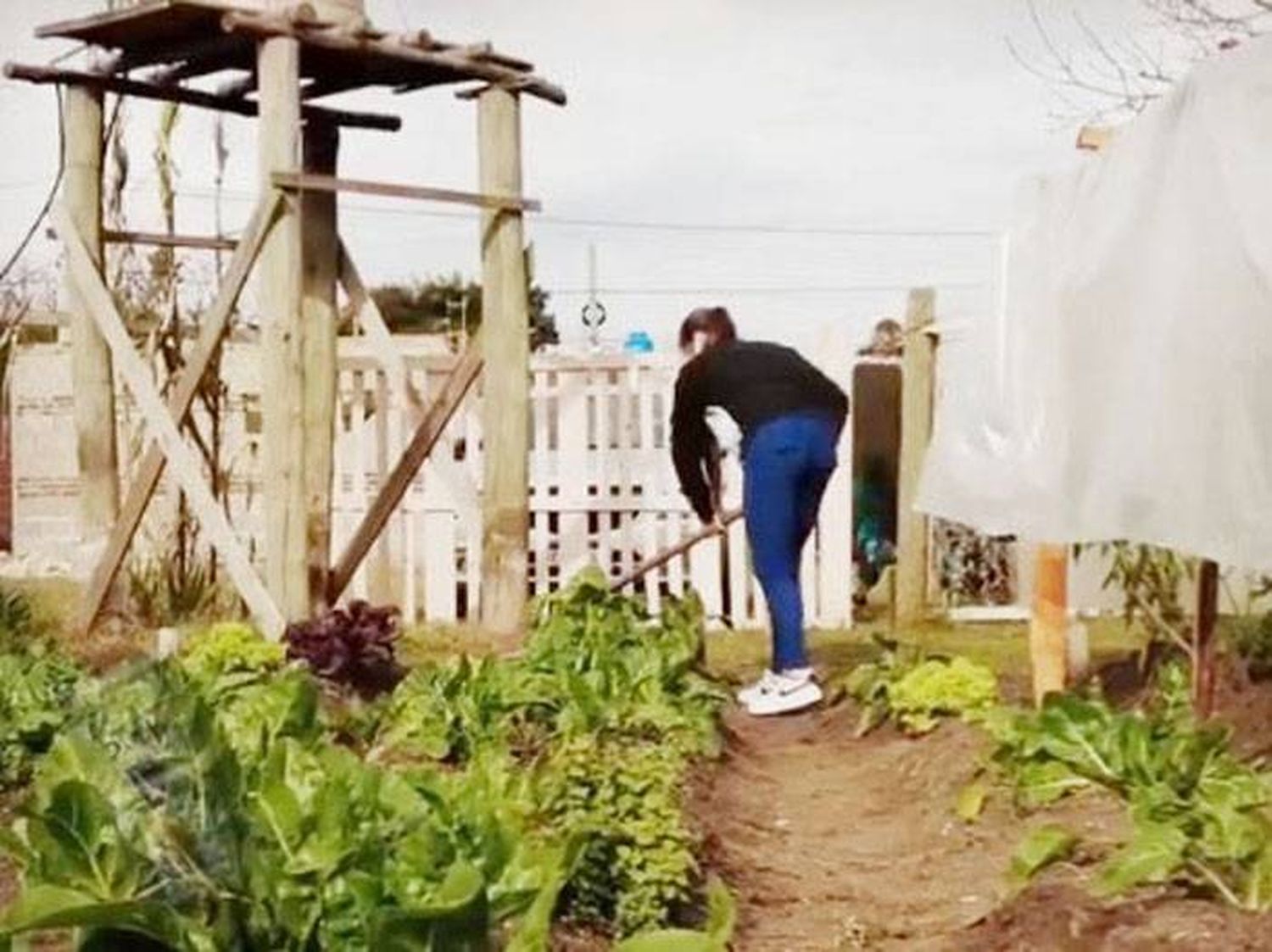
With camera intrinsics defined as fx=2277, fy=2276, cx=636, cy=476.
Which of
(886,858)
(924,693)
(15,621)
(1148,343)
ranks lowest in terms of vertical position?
(886,858)

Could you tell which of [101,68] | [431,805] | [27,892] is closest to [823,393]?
[101,68]

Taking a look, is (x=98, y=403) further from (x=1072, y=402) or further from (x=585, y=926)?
(x=585, y=926)

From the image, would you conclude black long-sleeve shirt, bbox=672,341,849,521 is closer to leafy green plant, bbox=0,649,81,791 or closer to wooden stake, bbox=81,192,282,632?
wooden stake, bbox=81,192,282,632

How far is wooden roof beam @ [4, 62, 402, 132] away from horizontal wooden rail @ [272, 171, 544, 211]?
592mm

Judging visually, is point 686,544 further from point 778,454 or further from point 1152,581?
point 1152,581

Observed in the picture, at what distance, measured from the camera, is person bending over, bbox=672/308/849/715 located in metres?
8.78

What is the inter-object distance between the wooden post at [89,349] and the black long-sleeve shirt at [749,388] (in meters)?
2.48

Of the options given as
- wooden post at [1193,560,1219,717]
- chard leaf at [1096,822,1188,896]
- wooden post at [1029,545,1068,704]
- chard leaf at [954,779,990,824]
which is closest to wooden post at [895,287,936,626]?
wooden post at [1029,545,1068,704]

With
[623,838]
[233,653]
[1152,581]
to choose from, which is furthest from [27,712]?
[1152,581]

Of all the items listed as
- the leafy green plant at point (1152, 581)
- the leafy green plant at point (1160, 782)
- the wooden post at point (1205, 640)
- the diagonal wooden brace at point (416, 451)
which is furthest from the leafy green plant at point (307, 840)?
the diagonal wooden brace at point (416, 451)

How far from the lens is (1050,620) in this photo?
7.86 m

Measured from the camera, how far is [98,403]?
9.73 meters

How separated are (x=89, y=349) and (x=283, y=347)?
5.21 ft

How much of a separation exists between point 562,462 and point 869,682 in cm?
449
